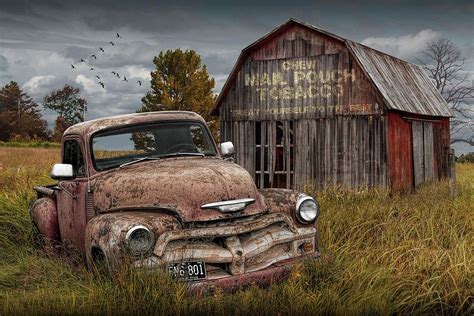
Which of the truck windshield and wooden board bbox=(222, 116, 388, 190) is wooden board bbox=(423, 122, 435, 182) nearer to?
wooden board bbox=(222, 116, 388, 190)

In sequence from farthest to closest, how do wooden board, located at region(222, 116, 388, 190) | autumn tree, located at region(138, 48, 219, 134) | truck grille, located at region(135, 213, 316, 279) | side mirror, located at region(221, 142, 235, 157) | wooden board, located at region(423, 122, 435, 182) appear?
autumn tree, located at region(138, 48, 219, 134) < wooden board, located at region(423, 122, 435, 182) < wooden board, located at region(222, 116, 388, 190) < side mirror, located at region(221, 142, 235, 157) < truck grille, located at region(135, 213, 316, 279)

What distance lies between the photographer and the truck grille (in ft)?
18.0

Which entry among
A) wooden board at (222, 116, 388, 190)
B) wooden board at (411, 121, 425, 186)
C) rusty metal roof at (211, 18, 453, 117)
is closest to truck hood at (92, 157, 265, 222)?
wooden board at (222, 116, 388, 190)

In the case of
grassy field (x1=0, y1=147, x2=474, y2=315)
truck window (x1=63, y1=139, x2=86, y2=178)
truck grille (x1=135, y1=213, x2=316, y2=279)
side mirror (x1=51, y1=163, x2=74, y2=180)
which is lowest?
grassy field (x1=0, y1=147, x2=474, y2=315)

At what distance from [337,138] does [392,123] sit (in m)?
1.46

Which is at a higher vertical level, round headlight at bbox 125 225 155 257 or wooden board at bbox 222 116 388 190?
wooden board at bbox 222 116 388 190

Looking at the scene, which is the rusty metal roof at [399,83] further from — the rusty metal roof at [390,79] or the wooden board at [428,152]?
the wooden board at [428,152]

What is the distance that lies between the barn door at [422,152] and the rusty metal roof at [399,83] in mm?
488

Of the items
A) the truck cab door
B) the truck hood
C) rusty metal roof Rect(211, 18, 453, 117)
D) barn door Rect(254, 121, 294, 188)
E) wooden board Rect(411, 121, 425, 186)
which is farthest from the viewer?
wooden board Rect(411, 121, 425, 186)

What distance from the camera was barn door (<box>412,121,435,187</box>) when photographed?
59.8ft

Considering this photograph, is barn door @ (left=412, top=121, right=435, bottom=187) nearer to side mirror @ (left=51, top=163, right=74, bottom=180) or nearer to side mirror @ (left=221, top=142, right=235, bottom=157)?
side mirror @ (left=221, top=142, right=235, bottom=157)

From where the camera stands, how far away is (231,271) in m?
5.61

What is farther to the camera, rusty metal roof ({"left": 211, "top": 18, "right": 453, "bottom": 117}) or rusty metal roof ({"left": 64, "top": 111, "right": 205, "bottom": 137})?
rusty metal roof ({"left": 211, "top": 18, "right": 453, "bottom": 117})

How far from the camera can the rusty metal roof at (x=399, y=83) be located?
16328 mm
